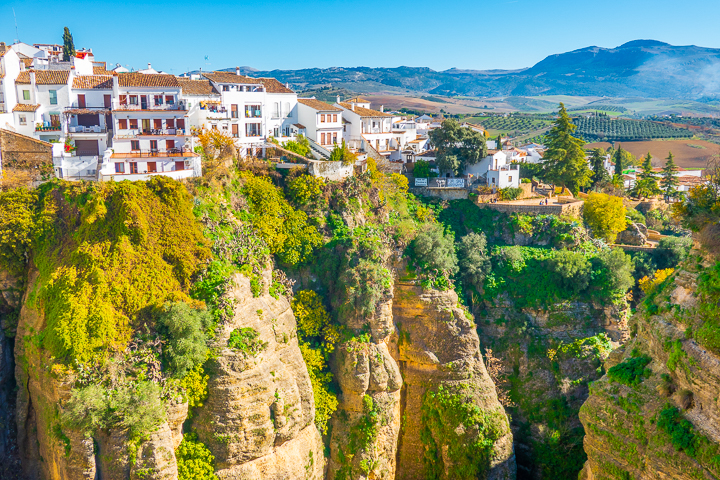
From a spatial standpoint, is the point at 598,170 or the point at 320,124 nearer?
the point at 320,124

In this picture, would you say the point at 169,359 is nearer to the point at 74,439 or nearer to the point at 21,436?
the point at 74,439

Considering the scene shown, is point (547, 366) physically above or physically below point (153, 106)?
below

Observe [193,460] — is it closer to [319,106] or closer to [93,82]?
[93,82]

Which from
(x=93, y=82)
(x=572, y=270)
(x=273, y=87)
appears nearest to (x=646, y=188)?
(x=572, y=270)

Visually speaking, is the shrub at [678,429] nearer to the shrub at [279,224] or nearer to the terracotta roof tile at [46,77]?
the shrub at [279,224]

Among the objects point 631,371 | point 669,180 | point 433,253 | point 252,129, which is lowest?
point 631,371

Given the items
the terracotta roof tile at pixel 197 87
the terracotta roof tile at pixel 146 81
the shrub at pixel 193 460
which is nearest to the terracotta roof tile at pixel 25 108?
the terracotta roof tile at pixel 146 81

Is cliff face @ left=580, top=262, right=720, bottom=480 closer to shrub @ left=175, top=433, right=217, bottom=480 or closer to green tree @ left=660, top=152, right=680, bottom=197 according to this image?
shrub @ left=175, top=433, right=217, bottom=480

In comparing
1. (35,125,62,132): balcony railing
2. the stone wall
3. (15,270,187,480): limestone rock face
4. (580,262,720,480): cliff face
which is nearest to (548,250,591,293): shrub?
(580,262,720,480): cliff face
